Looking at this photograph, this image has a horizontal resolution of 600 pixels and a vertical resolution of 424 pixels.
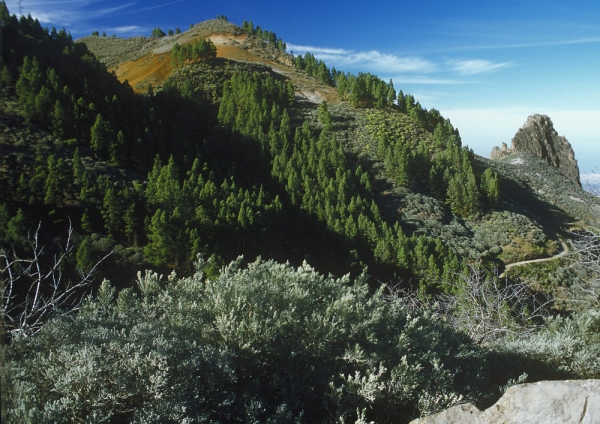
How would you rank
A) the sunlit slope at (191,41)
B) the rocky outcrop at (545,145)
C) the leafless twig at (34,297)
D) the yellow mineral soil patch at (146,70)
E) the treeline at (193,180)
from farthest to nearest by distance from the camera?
the rocky outcrop at (545,145), the sunlit slope at (191,41), the yellow mineral soil patch at (146,70), the treeline at (193,180), the leafless twig at (34,297)

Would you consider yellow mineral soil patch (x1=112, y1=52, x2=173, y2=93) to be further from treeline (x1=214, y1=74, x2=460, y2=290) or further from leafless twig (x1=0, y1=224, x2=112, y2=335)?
leafless twig (x1=0, y1=224, x2=112, y2=335)

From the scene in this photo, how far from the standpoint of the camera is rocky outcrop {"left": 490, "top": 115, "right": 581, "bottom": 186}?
64.1m

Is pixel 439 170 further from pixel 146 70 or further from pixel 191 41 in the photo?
pixel 191 41

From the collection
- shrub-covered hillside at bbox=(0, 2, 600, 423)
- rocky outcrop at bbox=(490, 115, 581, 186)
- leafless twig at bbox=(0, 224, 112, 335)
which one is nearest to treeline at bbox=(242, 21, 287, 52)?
shrub-covered hillside at bbox=(0, 2, 600, 423)

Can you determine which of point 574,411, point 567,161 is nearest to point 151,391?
point 574,411

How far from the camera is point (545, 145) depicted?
65.1 m

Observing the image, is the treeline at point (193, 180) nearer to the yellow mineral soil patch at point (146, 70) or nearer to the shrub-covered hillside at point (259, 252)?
the shrub-covered hillside at point (259, 252)

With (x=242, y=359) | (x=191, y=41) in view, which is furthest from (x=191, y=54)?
(x=242, y=359)

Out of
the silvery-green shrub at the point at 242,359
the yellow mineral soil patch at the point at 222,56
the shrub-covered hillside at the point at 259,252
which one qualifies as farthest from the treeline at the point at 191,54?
the silvery-green shrub at the point at 242,359

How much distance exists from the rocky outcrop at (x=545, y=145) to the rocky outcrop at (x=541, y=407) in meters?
69.9

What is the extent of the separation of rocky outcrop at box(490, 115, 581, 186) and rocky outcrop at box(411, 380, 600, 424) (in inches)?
2754

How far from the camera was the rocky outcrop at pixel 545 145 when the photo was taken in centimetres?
6412

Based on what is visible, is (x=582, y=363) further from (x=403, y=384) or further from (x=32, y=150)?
(x=32, y=150)

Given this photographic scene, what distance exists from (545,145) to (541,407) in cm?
7384
